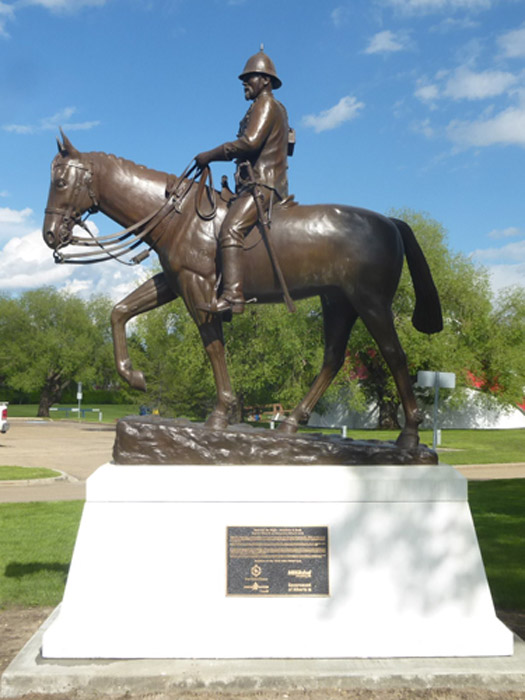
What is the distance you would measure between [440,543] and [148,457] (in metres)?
2.17

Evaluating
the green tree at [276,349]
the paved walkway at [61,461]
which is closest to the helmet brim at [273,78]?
the paved walkway at [61,461]

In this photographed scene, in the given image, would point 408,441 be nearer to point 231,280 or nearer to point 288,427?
point 288,427

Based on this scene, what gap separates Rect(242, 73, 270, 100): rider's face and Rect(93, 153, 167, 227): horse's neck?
1054 mm

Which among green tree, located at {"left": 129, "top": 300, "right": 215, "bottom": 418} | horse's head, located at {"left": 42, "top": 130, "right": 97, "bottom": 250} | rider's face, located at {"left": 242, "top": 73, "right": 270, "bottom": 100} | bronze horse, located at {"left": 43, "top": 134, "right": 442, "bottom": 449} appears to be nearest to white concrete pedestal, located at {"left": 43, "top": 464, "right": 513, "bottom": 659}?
bronze horse, located at {"left": 43, "top": 134, "right": 442, "bottom": 449}

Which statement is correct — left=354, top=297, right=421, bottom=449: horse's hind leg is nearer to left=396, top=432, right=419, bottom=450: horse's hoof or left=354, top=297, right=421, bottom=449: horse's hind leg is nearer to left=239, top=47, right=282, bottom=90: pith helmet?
left=396, top=432, right=419, bottom=450: horse's hoof

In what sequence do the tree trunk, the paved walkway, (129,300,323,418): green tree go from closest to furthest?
1. the paved walkway
2. (129,300,323,418): green tree
3. the tree trunk

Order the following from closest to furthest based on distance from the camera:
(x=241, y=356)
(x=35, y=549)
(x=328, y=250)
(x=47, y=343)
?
(x=328, y=250)
(x=35, y=549)
(x=241, y=356)
(x=47, y=343)

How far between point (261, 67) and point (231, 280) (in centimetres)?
178

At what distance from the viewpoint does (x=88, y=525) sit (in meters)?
4.45

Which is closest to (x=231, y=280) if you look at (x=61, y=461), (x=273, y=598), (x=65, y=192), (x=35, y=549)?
(x=65, y=192)

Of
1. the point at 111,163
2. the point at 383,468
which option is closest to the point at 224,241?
the point at 111,163

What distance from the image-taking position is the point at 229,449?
191 inches

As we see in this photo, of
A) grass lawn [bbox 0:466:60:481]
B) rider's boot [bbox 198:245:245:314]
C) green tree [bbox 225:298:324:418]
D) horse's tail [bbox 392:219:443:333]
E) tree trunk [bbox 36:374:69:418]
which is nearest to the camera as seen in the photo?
rider's boot [bbox 198:245:245:314]

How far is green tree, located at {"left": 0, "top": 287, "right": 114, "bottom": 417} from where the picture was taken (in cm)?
4344
